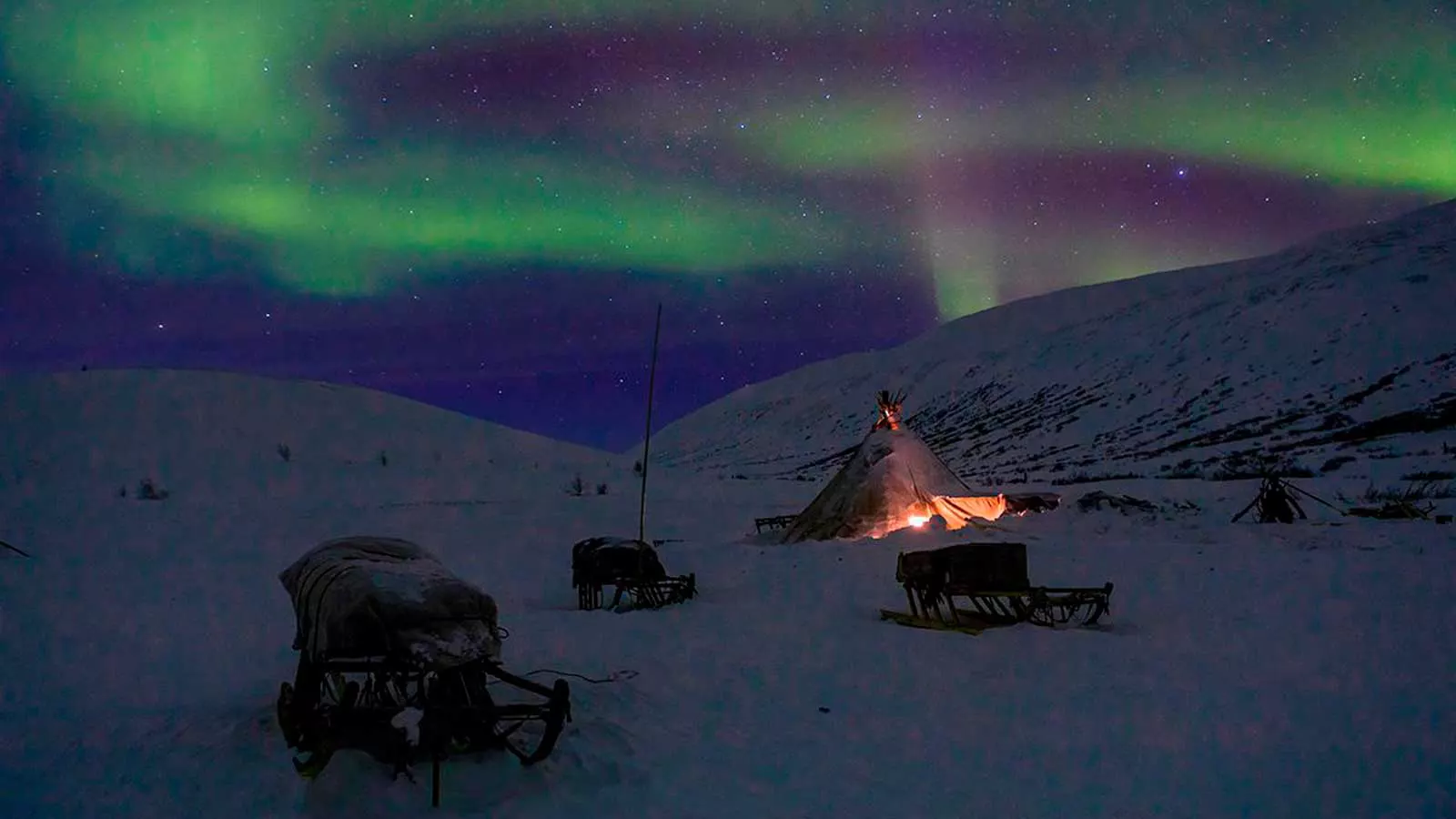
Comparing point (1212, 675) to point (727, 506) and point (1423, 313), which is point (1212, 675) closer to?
point (727, 506)

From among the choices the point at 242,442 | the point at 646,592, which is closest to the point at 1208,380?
the point at 646,592

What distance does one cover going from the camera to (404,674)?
20.9 feet

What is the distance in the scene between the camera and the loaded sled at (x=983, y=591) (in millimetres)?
11633

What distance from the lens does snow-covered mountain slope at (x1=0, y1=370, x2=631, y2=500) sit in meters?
35.1

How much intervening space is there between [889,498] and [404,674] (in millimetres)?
16787

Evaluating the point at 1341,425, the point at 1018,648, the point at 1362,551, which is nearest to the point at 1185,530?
the point at 1362,551

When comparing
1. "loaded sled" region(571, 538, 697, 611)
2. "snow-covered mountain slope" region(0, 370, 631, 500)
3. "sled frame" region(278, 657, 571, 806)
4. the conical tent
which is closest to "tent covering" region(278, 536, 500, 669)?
"sled frame" region(278, 657, 571, 806)

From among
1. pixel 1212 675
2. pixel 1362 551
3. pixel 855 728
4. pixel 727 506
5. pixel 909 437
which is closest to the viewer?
pixel 855 728

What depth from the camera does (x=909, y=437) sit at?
23516mm

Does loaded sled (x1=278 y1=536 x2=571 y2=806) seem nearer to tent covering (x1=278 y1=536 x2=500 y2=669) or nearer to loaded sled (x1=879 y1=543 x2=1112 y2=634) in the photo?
tent covering (x1=278 y1=536 x2=500 y2=669)

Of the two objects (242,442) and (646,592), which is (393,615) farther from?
(242,442)

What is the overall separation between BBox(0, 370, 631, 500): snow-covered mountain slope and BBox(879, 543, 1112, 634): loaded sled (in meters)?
28.3

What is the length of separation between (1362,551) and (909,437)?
10527 mm

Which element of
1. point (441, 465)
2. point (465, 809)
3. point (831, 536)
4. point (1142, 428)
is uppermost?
point (1142, 428)
